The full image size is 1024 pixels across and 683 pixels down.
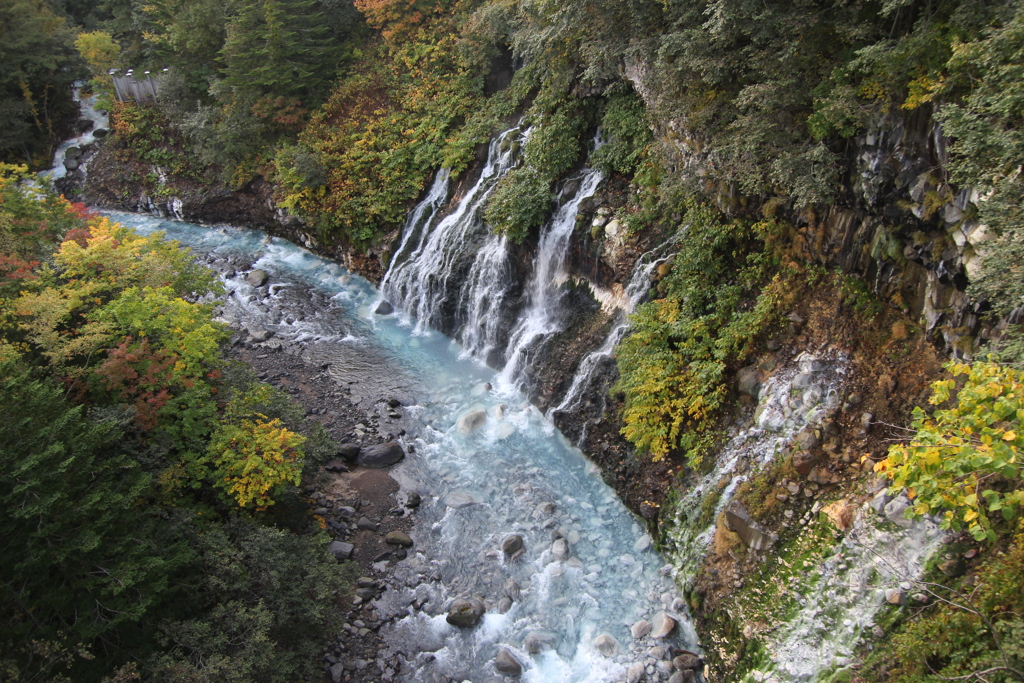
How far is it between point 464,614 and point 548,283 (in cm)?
757

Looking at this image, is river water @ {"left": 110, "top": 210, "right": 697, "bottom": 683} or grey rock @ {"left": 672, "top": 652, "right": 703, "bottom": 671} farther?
river water @ {"left": 110, "top": 210, "right": 697, "bottom": 683}

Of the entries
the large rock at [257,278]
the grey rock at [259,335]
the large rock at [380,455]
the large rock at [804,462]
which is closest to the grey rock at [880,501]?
the large rock at [804,462]

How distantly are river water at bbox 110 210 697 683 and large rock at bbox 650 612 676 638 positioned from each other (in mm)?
106

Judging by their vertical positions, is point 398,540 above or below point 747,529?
below

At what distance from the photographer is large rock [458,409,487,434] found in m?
13.2

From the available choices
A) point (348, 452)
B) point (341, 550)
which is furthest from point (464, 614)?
point (348, 452)

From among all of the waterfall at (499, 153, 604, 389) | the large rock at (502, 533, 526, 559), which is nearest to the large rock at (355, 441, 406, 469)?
the waterfall at (499, 153, 604, 389)

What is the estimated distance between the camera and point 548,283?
14094mm

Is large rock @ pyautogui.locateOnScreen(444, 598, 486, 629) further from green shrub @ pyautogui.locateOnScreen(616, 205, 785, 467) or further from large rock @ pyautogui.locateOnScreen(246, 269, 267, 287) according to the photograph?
large rock @ pyautogui.locateOnScreen(246, 269, 267, 287)

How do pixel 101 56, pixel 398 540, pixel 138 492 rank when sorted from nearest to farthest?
1. pixel 138 492
2. pixel 398 540
3. pixel 101 56

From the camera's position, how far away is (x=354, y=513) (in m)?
11.1

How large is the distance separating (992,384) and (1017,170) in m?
2.88

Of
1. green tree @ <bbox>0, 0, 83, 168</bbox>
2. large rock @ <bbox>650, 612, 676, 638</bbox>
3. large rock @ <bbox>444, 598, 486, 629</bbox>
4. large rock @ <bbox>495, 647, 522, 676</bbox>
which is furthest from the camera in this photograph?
green tree @ <bbox>0, 0, 83, 168</bbox>

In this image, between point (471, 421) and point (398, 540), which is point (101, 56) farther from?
point (398, 540)
